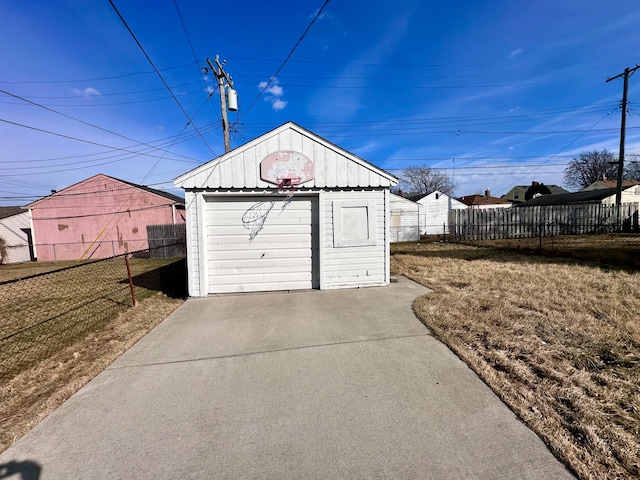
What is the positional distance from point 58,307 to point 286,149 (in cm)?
597

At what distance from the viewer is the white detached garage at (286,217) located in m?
6.00

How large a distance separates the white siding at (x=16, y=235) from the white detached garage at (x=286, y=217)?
73.6ft

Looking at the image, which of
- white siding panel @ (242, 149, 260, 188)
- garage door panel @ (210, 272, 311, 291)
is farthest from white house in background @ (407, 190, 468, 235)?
white siding panel @ (242, 149, 260, 188)

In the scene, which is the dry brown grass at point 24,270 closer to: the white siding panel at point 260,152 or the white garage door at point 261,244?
the white garage door at point 261,244

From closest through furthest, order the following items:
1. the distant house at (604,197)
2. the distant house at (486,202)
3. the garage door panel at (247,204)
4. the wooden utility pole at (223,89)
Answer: the garage door panel at (247,204)
the wooden utility pole at (223,89)
the distant house at (604,197)
the distant house at (486,202)

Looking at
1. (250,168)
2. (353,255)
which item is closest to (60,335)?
(250,168)

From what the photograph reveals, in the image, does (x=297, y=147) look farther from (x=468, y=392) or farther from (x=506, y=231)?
(x=506, y=231)

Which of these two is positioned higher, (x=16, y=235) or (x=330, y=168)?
(x=330, y=168)

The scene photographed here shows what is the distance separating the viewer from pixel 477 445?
6.40 ft

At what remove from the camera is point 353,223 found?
640cm

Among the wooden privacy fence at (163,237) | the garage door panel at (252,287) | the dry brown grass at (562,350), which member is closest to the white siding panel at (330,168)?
the garage door panel at (252,287)

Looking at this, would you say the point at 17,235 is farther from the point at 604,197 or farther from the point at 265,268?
the point at 604,197

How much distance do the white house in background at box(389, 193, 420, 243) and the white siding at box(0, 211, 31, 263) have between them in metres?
26.7

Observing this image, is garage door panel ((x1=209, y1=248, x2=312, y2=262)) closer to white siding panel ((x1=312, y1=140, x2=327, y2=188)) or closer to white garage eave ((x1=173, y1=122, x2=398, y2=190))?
white garage eave ((x1=173, y1=122, x2=398, y2=190))
